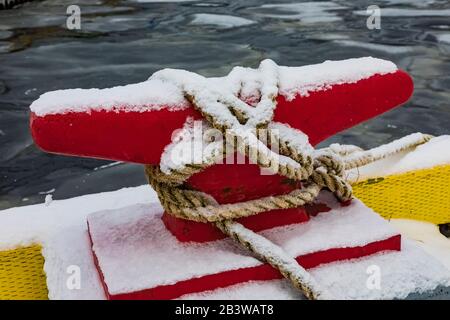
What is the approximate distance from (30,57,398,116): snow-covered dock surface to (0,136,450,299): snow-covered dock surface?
17.1 inches

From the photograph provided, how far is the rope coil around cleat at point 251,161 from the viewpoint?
1.47 m

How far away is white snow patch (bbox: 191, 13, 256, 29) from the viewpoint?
7.30 m

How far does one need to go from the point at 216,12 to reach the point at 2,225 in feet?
21.9

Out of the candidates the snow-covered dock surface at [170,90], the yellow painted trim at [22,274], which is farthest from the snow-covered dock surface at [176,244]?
the snow-covered dock surface at [170,90]

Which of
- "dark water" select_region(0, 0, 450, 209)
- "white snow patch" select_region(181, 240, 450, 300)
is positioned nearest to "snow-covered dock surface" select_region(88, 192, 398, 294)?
"white snow patch" select_region(181, 240, 450, 300)

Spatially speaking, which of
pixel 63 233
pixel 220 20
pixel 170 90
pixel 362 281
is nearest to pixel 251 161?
pixel 170 90

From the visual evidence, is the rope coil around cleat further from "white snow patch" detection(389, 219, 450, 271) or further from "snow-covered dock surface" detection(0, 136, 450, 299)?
"white snow patch" detection(389, 219, 450, 271)

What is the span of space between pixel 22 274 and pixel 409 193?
52.4 inches

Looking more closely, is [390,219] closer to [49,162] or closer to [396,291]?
[396,291]

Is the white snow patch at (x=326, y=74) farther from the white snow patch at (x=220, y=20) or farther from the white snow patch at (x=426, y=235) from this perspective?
the white snow patch at (x=220, y=20)

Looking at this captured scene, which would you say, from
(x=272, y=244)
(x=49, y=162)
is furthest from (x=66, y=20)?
(x=272, y=244)

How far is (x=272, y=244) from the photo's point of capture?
5.01 feet

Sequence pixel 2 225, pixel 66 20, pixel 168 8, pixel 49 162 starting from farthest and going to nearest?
1. pixel 168 8
2. pixel 66 20
3. pixel 49 162
4. pixel 2 225

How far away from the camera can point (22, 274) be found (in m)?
1.79
